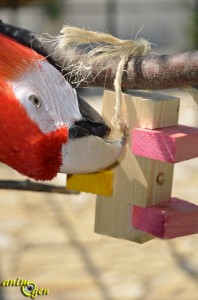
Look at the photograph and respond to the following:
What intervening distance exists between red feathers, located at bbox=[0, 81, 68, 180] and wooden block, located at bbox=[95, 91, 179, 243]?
0.12m

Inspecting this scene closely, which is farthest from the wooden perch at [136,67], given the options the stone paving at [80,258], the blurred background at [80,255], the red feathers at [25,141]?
the stone paving at [80,258]

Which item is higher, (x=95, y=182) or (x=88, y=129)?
(x=88, y=129)

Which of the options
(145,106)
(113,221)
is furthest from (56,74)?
(113,221)

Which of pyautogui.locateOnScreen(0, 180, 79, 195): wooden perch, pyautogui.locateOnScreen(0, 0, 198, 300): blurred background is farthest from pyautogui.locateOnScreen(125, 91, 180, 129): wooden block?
pyautogui.locateOnScreen(0, 0, 198, 300): blurred background

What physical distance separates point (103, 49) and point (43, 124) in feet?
0.48

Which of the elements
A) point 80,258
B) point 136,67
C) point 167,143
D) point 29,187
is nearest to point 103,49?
point 136,67

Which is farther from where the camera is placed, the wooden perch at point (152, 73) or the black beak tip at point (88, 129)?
the black beak tip at point (88, 129)

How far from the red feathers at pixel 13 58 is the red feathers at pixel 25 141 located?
24mm

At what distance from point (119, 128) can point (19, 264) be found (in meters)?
1.50

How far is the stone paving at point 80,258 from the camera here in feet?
7.23

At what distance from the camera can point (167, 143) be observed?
895mm

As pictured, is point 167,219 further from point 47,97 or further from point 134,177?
point 47,97

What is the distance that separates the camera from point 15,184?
1.32 meters

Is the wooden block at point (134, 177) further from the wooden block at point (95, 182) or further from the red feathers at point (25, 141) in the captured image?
the red feathers at point (25, 141)
